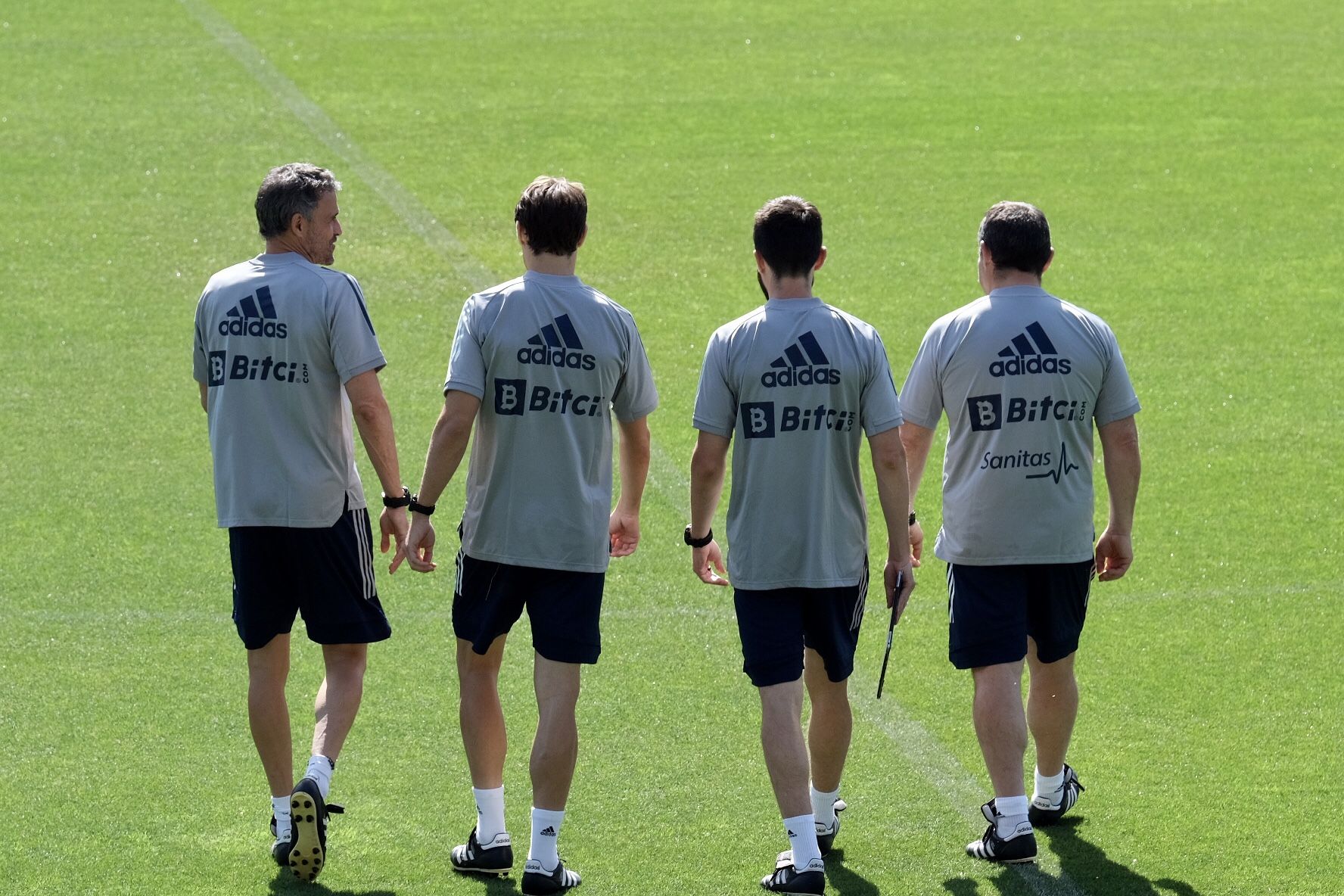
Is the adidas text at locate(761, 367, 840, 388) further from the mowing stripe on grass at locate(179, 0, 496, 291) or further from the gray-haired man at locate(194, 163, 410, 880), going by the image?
Answer: the mowing stripe on grass at locate(179, 0, 496, 291)

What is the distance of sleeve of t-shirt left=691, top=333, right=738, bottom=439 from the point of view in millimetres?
4652

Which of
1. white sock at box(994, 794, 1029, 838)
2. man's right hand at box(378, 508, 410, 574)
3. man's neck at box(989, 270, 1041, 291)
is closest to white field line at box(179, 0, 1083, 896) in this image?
white sock at box(994, 794, 1029, 838)

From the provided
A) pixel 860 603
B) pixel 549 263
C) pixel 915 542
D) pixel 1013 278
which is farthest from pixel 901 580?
pixel 549 263

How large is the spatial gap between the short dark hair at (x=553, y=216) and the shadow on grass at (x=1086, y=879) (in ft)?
7.00

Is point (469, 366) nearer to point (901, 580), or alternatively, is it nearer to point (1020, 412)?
point (901, 580)

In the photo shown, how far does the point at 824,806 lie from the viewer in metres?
5.07

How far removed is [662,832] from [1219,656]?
2.52m

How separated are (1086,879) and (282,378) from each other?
2.72 metres

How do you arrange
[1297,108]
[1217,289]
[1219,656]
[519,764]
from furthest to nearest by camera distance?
[1297,108] → [1217,289] → [1219,656] → [519,764]

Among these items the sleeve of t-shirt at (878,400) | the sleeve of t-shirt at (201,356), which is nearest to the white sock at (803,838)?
the sleeve of t-shirt at (878,400)

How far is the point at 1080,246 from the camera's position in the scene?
11391 mm

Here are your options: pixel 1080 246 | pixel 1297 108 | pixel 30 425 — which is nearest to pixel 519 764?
pixel 30 425

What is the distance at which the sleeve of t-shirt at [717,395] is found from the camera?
15.3ft

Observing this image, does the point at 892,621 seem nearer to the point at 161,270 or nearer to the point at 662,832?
the point at 662,832
